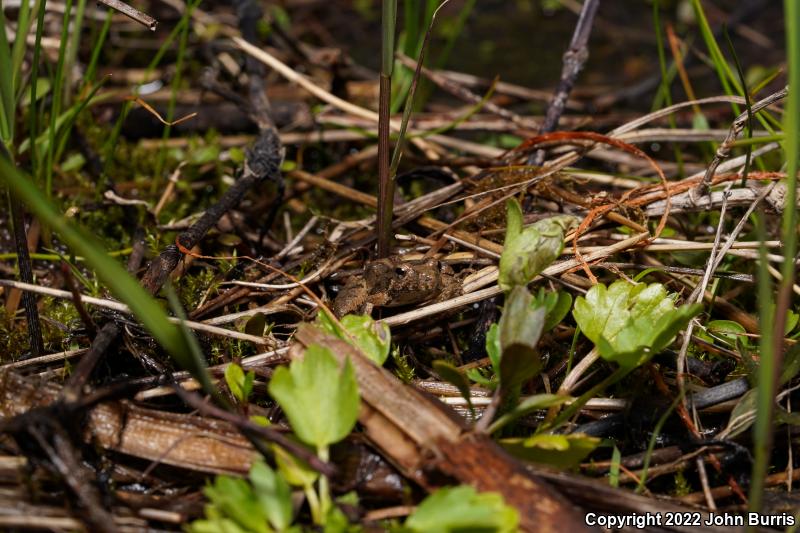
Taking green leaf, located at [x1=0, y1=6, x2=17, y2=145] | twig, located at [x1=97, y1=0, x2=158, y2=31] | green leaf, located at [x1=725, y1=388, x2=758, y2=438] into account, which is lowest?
green leaf, located at [x1=725, y1=388, x2=758, y2=438]

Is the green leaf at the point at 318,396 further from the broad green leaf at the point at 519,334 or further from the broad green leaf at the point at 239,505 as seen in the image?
the broad green leaf at the point at 519,334

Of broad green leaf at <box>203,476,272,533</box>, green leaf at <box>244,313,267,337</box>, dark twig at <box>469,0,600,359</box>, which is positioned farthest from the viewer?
dark twig at <box>469,0,600,359</box>

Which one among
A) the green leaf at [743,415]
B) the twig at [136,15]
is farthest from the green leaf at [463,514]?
the twig at [136,15]

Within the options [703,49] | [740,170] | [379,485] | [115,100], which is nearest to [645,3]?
[703,49]

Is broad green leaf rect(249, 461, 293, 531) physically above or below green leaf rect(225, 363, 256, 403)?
below

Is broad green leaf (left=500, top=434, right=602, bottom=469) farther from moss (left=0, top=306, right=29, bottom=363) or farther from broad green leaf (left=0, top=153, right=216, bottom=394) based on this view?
moss (left=0, top=306, right=29, bottom=363)

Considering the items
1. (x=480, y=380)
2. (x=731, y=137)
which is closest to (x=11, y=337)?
(x=480, y=380)

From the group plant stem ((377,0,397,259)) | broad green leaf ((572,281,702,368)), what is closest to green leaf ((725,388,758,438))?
broad green leaf ((572,281,702,368))
